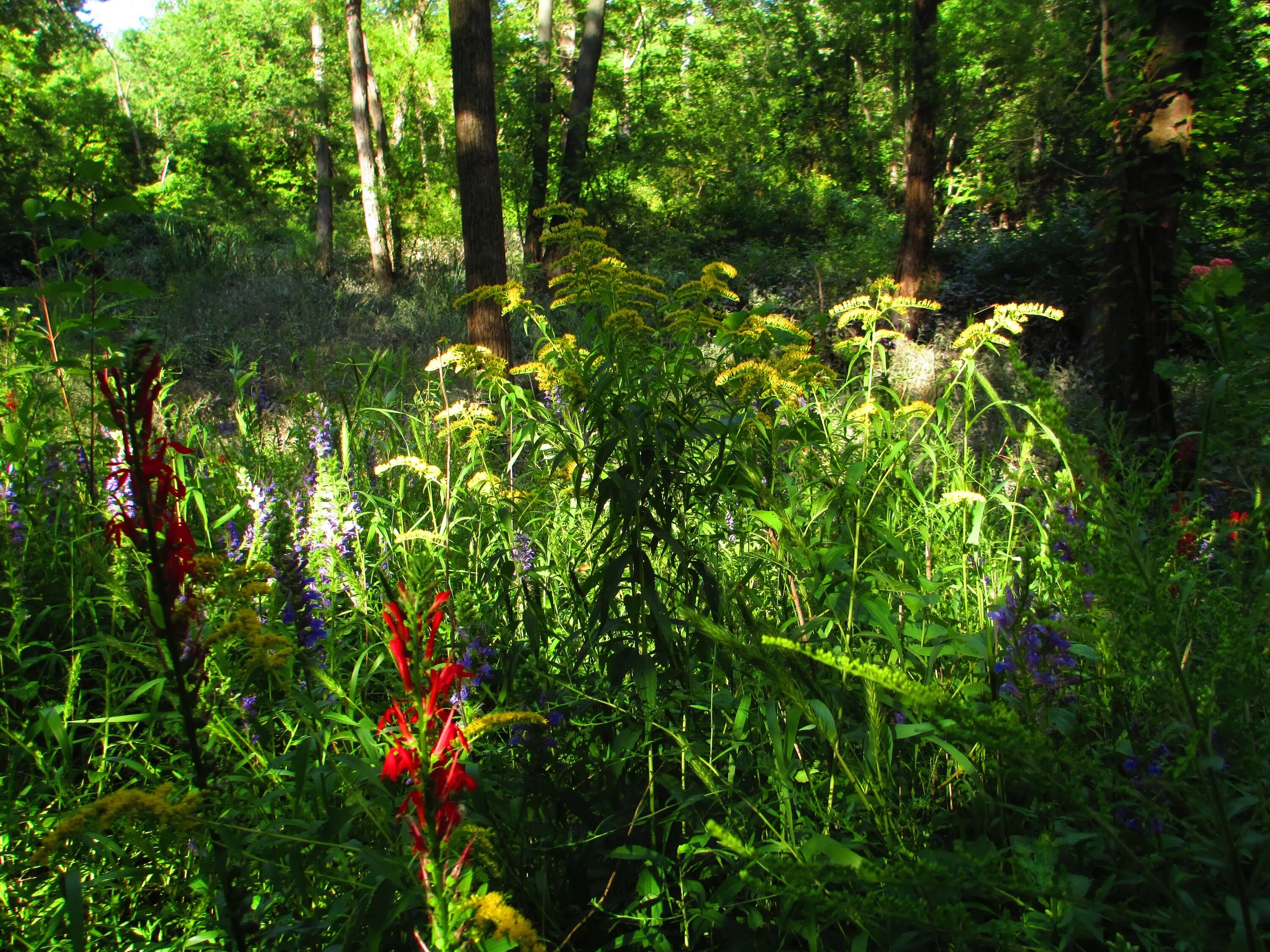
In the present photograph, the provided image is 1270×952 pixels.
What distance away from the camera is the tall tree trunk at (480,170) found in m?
5.75

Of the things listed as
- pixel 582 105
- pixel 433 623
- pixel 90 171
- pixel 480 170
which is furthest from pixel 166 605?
pixel 582 105

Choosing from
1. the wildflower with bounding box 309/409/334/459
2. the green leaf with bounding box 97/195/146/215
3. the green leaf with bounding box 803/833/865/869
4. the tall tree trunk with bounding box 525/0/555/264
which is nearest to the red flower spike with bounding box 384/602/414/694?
the green leaf with bounding box 803/833/865/869

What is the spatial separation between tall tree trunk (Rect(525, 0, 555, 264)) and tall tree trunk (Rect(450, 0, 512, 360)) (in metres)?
7.09

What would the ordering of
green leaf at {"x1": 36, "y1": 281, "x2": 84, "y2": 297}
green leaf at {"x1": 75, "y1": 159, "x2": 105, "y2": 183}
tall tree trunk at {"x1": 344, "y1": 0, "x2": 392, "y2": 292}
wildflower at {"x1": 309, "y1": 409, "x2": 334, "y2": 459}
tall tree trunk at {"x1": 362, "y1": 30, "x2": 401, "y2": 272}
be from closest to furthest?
green leaf at {"x1": 36, "y1": 281, "x2": 84, "y2": 297}
green leaf at {"x1": 75, "y1": 159, "x2": 105, "y2": 183}
wildflower at {"x1": 309, "y1": 409, "x2": 334, "y2": 459}
tall tree trunk at {"x1": 344, "y1": 0, "x2": 392, "y2": 292}
tall tree trunk at {"x1": 362, "y1": 30, "x2": 401, "y2": 272}

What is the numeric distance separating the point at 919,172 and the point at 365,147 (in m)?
10.9

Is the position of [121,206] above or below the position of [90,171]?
below

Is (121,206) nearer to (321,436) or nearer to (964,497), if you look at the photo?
(321,436)

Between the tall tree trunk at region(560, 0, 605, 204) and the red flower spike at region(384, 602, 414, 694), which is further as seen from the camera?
the tall tree trunk at region(560, 0, 605, 204)

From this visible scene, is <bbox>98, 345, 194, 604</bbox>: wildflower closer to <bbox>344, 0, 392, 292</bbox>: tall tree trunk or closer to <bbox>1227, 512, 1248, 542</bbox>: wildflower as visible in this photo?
<bbox>1227, 512, 1248, 542</bbox>: wildflower

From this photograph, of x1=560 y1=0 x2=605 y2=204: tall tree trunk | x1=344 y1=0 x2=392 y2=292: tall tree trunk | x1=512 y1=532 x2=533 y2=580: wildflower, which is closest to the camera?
x1=512 y1=532 x2=533 y2=580: wildflower

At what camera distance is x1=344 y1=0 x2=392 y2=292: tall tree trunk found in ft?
47.0

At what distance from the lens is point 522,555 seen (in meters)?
2.20

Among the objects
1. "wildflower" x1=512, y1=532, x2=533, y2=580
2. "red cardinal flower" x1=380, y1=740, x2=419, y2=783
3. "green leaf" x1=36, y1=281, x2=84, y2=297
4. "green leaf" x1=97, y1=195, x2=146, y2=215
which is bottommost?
"wildflower" x1=512, y1=532, x2=533, y2=580

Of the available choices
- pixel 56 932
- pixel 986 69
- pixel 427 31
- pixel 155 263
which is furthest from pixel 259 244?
pixel 56 932
